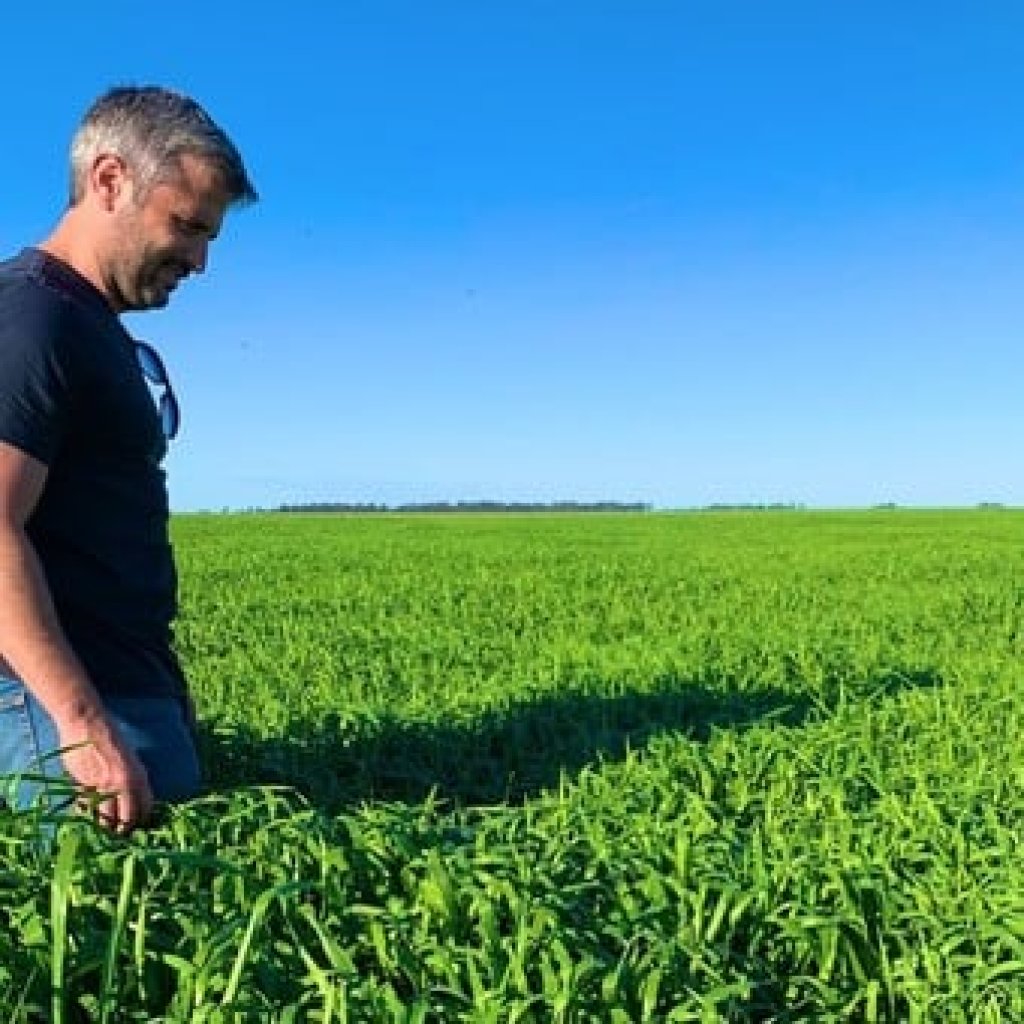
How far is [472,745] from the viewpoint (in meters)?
6.76

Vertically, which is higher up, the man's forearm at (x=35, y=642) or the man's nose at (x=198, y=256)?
the man's nose at (x=198, y=256)

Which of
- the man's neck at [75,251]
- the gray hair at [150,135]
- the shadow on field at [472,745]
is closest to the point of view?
the gray hair at [150,135]

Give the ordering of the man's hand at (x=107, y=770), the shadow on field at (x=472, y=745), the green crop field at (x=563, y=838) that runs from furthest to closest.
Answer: the shadow on field at (x=472, y=745) < the man's hand at (x=107, y=770) < the green crop field at (x=563, y=838)

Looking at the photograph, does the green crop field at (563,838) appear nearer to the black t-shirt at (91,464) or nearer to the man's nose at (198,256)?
the black t-shirt at (91,464)

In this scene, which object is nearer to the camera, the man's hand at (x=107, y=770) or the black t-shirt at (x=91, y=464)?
the man's hand at (x=107, y=770)

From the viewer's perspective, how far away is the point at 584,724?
7.09m

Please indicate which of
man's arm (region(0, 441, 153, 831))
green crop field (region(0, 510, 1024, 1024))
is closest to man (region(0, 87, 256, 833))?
man's arm (region(0, 441, 153, 831))

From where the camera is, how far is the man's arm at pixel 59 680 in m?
3.32

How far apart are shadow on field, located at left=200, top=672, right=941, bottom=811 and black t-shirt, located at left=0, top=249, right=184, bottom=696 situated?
195 centimetres

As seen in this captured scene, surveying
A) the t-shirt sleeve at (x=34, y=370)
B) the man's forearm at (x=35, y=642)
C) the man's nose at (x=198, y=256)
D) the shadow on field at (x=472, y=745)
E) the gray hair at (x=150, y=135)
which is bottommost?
the shadow on field at (x=472, y=745)

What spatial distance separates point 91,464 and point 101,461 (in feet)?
0.09

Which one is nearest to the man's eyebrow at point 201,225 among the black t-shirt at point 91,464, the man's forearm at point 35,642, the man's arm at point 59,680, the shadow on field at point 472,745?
the black t-shirt at point 91,464

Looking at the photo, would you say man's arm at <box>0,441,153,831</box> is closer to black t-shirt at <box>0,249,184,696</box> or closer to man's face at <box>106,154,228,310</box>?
black t-shirt at <box>0,249,184,696</box>

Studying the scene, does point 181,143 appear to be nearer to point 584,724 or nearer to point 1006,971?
point 1006,971
